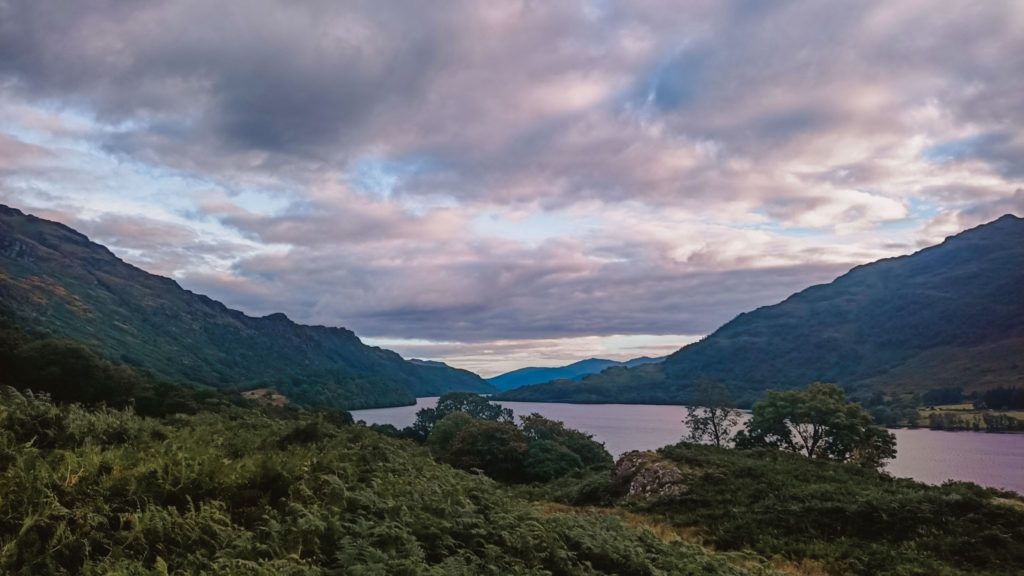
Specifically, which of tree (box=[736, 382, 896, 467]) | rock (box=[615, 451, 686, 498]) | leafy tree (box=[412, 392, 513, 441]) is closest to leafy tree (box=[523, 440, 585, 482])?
tree (box=[736, 382, 896, 467])

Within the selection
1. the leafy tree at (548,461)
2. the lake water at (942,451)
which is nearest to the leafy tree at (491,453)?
the leafy tree at (548,461)

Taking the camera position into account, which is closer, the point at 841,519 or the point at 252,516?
the point at 252,516

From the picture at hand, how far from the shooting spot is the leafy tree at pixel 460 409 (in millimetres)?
122556

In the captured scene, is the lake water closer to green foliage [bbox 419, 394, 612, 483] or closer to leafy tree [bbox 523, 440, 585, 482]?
green foliage [bbox 419, 394, 612, 483]

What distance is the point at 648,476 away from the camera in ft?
103

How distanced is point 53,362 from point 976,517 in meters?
69.5

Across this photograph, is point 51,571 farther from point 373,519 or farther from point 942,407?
point 942,407

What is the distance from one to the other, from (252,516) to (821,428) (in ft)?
219

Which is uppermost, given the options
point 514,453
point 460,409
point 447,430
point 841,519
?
point 841,519

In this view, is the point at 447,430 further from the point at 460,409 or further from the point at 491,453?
the point at 460,409

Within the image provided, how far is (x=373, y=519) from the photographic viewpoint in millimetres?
8688

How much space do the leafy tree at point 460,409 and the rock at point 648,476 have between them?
3436 inches

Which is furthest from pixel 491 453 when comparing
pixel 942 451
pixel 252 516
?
pixel 942 451

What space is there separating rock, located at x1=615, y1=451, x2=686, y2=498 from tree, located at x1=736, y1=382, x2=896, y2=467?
31736mm
